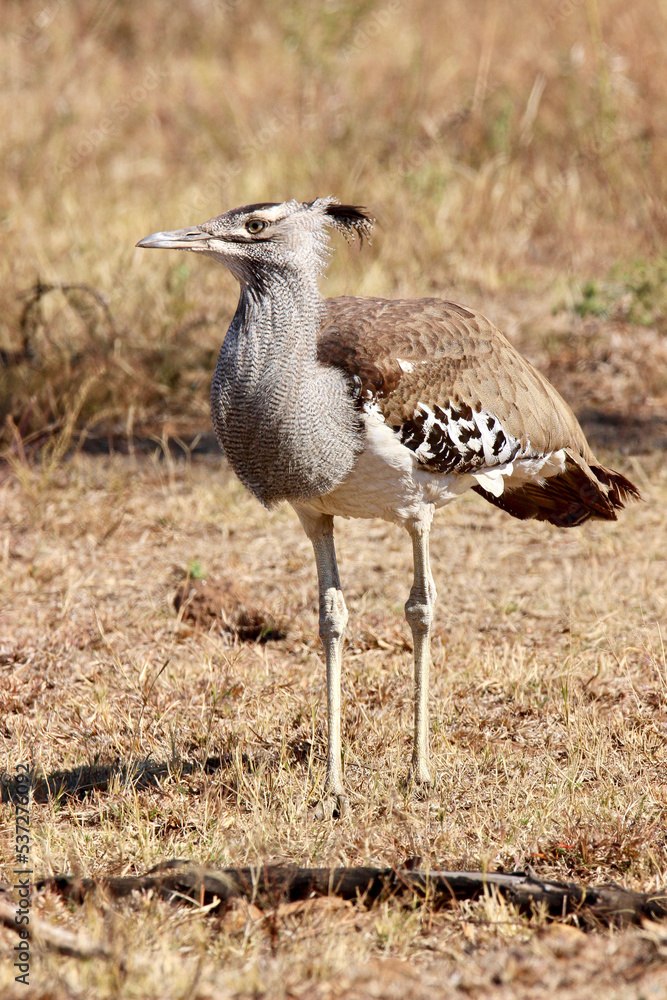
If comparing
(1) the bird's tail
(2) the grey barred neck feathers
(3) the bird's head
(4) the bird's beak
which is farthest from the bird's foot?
(4) the bird's beak

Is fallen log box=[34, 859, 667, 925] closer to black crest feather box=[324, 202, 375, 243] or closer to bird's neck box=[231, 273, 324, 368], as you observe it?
bird's neck box=[231, 273, 324, 368]

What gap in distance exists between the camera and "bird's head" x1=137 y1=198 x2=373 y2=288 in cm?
326

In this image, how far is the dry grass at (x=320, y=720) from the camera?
2.62 meters

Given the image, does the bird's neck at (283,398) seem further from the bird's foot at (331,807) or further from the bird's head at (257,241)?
the bird's foot at (331,807)

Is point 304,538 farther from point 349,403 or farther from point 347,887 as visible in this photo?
point 347,887

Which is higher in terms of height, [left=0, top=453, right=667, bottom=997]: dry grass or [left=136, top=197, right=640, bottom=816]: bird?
[left=136, top=197, right=640, bottom=816]: bird

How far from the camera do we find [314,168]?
8695 millimetres

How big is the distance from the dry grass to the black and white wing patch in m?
0.91

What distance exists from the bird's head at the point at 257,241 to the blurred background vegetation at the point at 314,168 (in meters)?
2.76

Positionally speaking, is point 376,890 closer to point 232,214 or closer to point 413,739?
point 413,739

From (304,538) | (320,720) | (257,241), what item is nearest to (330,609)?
(320,720)

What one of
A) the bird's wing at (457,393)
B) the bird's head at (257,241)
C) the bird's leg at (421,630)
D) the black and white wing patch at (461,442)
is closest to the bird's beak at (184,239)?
the bird's head at (257,241)

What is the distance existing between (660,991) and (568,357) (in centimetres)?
533

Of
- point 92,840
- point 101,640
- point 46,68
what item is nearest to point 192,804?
point 92,840
